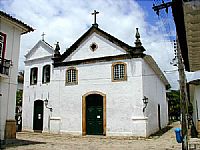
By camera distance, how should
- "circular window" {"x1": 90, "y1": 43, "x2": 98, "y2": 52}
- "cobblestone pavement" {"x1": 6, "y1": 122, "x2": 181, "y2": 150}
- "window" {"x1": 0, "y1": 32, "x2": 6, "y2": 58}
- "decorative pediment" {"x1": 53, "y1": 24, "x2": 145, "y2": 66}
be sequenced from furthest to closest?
"circular window" {"x1": 90, "y1": 43, "x2": 98, "y2": 52} < "decorative pediment" {"x1": 53, "y1": 24, "x2": 145, "y2": 66} < "window" {"x1": 0, "y1": 32, "x2": 6, "y2": 58} < "cobblestone pavement" {"x1": 6, "y1": 122, "x2": 181, "y2": 150}

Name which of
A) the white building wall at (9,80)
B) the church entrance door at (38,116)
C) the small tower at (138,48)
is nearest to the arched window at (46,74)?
the church entrance door at (38,116)

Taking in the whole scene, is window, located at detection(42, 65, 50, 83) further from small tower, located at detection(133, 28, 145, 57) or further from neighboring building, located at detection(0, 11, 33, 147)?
small tower, located at detection(133, 28, 145, 57)

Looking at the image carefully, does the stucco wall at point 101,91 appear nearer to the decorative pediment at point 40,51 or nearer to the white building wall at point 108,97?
the white building wall at point 108,97

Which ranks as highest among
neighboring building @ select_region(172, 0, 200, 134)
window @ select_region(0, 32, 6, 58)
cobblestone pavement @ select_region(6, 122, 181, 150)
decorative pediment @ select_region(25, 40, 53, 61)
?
decorative pediment @ select_region(25, 40, 53, 61)

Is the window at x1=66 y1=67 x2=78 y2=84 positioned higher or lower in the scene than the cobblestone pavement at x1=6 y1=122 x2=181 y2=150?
higher

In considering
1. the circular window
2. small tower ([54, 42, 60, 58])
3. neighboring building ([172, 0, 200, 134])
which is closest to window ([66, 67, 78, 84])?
small tower ([54, 42, 60, 58])

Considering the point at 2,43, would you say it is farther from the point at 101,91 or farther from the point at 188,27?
the point at 188,27

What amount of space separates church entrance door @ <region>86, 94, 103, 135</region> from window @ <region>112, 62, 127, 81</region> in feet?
6.33

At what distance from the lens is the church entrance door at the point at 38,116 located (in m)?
21.2

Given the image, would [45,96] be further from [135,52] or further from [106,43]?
[135,52]

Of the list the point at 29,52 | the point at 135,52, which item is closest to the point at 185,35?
the point at 135,52

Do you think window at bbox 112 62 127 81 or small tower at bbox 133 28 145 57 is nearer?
small tower at bbox 133 28 145 57

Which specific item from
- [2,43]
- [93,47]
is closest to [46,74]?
[93,47]

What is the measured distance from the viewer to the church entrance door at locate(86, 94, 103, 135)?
18500mm
